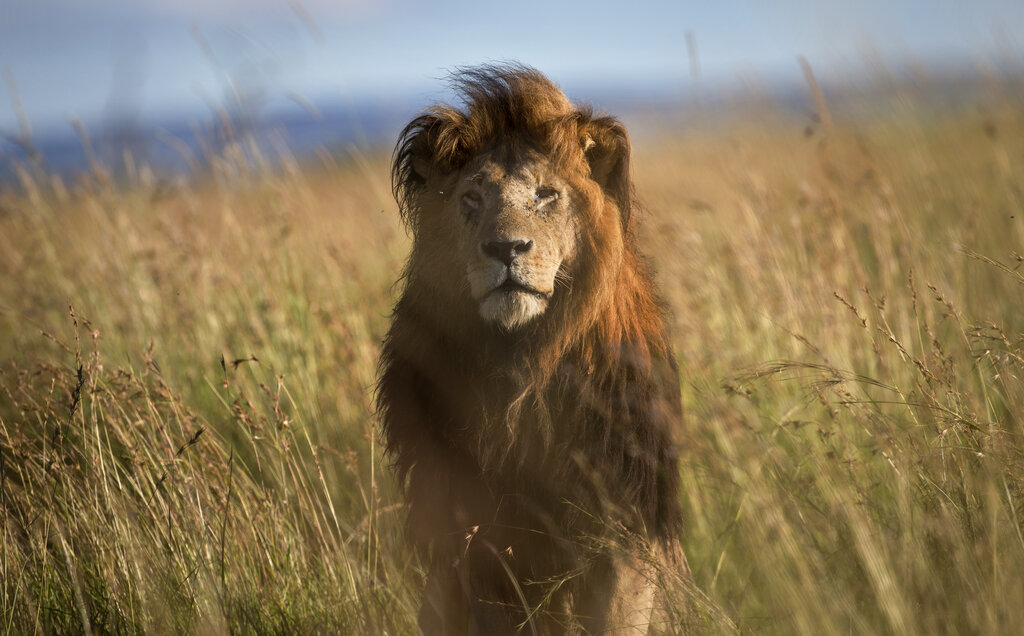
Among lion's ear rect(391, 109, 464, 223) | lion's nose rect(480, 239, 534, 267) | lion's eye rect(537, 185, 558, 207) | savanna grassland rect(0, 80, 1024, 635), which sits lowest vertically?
savanna grassland rect(0, 80, 1024, 635)

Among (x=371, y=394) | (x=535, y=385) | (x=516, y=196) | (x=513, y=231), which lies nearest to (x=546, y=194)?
(x=516, y=196)

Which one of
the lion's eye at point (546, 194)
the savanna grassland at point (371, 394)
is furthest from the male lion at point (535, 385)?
the savanna grassland at point (371, 394)

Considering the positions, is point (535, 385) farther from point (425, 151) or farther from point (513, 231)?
point (425, 151)

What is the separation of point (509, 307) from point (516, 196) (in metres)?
0.39

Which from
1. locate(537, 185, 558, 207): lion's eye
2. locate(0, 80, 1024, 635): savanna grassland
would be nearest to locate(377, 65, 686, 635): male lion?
locate(537, 185, 558, 207): lion's eye

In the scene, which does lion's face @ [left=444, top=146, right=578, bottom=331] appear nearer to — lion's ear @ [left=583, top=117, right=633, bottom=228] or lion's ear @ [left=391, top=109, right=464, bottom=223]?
lion's ear @ [left=391, top=109, right=464, bottom=223]

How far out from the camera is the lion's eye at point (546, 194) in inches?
104

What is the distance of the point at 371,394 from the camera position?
165 inches

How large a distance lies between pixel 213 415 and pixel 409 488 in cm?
201

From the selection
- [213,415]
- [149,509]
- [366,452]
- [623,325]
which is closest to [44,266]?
[213,415]

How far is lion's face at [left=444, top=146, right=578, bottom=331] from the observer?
2449 mm

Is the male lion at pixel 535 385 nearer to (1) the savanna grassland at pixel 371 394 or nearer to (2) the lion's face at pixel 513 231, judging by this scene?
(2) the lion's face at pixel 513 231

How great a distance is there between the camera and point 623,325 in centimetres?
268

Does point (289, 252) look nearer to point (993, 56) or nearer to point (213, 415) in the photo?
point (213, 415)
